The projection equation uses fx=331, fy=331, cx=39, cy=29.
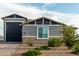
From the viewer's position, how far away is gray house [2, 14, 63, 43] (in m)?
20.1

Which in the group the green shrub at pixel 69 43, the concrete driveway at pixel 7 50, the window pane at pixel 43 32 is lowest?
the concrete driveway at pixel 7 50

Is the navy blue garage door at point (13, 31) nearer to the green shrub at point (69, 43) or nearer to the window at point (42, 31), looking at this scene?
the window at point (42, 31)

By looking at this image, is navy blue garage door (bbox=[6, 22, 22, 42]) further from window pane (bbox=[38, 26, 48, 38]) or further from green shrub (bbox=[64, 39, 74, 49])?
green shrub (bbox=[64, 39, 74, 49])

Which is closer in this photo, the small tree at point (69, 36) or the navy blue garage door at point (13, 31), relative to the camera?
the small tree at point (69, 36)

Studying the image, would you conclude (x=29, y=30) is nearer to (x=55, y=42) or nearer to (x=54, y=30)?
(x=54, y=30)

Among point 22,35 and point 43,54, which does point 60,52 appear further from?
point 22,35

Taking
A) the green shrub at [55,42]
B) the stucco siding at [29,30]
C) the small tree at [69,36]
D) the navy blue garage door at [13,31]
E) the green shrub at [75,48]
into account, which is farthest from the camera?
the navy blue garage door at [13,31]

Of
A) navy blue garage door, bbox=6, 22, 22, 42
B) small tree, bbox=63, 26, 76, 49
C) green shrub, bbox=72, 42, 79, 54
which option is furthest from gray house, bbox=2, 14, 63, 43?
green shrub, bbox=72, 42, 79, 54

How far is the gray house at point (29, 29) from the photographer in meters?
20.1

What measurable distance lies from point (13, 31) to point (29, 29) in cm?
118

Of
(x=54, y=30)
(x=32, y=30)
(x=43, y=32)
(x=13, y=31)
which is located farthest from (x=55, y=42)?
(x=13, y=31)

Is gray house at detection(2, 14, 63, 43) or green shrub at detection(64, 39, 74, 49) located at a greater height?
gray house at detection(2, 14, 63, 43)

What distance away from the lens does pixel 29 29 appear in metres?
20.6

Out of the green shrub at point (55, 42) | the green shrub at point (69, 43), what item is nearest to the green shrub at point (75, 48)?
the green shrub at point (69, 43)
